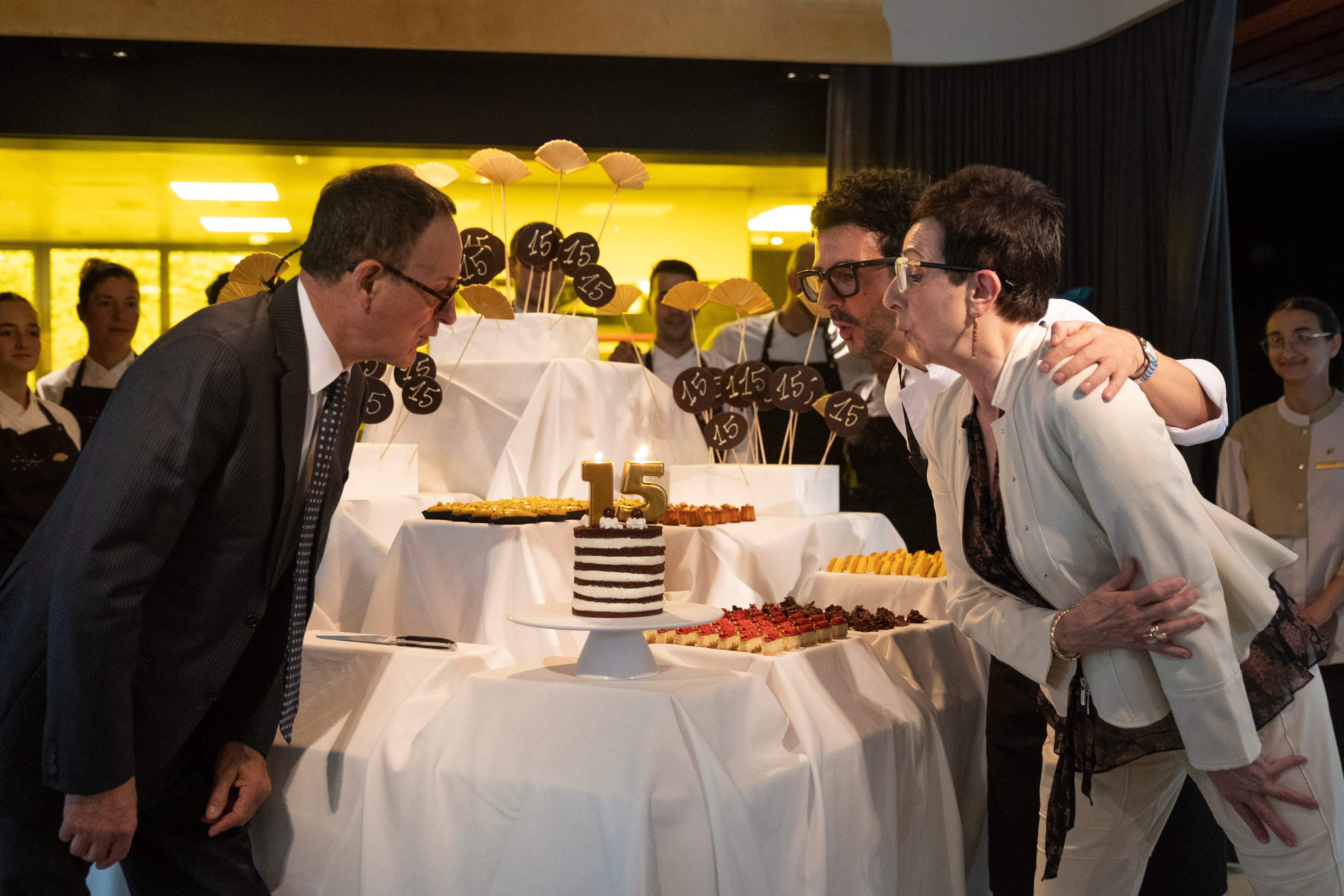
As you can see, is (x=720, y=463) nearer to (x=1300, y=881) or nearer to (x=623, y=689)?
(x=623, y=689)

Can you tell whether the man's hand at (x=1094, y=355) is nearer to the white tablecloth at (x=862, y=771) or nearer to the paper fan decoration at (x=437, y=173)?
the white tablecloth at (x=862, y=771)

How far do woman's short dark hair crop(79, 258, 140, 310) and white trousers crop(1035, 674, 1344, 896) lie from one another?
379 centimetres

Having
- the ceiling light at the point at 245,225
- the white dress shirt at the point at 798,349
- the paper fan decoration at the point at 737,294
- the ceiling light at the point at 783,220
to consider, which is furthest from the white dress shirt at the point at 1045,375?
the ceiling light at the point at 245,225

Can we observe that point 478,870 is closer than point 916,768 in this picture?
Yes

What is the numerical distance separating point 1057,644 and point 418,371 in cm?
212

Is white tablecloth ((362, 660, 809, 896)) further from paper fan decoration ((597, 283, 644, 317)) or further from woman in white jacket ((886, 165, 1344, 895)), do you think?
→ paper fan decoration ((597, 283, 644, 317))

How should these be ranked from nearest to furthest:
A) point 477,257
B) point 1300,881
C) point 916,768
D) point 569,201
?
point 1300,881
point 916,768
point 477,257
point 569,201

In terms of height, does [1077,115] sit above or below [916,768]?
above

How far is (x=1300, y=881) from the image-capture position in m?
1.54

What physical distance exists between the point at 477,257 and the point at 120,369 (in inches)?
76.7

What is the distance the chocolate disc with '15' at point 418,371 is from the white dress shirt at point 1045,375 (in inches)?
54.7

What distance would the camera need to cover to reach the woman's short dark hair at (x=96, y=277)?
403 cm

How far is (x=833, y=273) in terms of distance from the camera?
214 cm

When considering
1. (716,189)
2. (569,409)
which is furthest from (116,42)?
(569,409)
